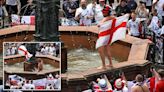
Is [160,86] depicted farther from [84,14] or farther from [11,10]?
[11,10]

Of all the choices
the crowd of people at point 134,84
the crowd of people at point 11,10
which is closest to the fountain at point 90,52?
the crowd of people at point 134,84

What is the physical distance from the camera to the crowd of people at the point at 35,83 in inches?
400

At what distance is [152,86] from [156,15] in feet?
21.8

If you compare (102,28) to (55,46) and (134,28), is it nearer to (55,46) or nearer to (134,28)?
(55,46)

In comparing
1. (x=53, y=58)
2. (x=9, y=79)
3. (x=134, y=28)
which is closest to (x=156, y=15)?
(x=134, y=28)

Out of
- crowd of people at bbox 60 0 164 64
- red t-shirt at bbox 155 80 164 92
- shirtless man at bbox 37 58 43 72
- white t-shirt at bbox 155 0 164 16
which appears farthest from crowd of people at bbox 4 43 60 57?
white t-shirt at bbox 155 0 164 16

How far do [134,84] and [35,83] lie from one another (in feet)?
6.15

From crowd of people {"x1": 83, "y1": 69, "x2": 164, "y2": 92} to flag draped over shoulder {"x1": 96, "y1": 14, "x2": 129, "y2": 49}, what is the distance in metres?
1.01

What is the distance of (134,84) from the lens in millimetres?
9844

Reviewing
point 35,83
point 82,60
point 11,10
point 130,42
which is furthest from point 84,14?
point 35,83

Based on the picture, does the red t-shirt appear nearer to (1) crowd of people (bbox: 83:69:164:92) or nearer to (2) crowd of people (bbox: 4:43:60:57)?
(1) crowd of people (bbox: 83:69:164:92)

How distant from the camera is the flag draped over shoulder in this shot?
11789 mm

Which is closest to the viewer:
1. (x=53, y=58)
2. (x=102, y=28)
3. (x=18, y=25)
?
(x=53, y=58)

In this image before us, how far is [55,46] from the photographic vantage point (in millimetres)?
10469
